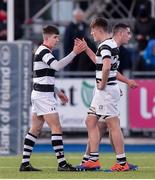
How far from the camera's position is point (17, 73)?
54.7 ft

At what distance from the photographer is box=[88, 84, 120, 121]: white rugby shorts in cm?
1302

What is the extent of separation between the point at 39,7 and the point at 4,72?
259 inches

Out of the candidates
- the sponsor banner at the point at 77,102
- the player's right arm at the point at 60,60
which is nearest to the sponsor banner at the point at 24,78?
the sponsor banner at the point at 77,102

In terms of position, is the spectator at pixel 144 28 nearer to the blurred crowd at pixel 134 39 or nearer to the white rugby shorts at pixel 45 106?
the blurred crowd at pixel 134 39

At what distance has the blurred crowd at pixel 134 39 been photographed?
2025 centimetres

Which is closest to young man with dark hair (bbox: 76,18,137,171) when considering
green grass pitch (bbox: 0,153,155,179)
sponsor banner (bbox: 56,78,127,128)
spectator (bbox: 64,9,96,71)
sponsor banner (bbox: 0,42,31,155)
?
green grass pitch (bbox: 0,153,155,179)

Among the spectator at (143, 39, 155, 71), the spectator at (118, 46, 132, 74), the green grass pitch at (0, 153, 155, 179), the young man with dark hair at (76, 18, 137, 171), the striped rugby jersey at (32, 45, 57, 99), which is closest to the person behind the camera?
the green grass pitch at (0, 153, 155, 179)

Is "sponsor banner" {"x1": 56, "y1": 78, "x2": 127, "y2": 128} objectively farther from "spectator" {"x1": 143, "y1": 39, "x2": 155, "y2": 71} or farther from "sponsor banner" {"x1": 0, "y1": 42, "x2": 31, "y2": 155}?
"sponsor banner" {"x1": 0, "y1": 42, "x2": 31, "y2": 155}

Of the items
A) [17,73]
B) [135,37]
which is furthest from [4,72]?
[135,37]

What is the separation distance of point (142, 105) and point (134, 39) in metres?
2.68

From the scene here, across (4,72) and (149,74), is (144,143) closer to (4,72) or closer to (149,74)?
(149,74)

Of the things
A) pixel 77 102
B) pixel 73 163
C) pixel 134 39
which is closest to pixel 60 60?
pixel 73 163

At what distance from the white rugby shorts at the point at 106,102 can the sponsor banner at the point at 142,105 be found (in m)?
6.62

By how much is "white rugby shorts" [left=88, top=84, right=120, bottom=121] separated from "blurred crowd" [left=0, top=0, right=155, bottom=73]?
6.67m
